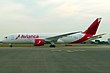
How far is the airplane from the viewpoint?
6384 cm

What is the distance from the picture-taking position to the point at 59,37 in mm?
64188

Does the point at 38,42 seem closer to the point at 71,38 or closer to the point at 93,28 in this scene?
the point at 71,38

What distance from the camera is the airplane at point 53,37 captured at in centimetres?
6384

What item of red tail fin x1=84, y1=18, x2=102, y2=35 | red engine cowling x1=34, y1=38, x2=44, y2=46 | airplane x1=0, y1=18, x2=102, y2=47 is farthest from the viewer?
red tail fin x1=84, y1=18, x2=102, y2=35

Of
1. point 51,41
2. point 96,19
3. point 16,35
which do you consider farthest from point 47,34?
point 96,19
